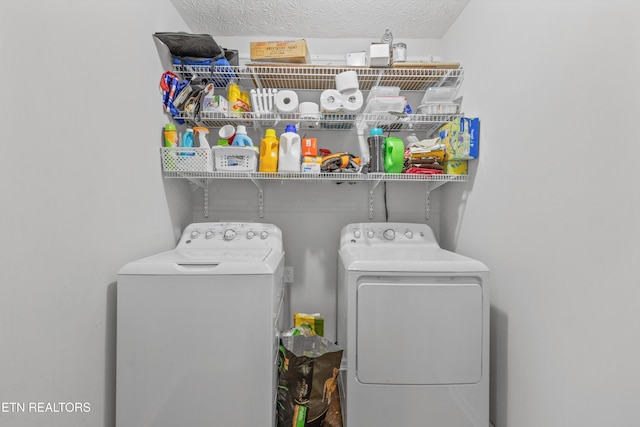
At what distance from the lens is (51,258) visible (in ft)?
3.23

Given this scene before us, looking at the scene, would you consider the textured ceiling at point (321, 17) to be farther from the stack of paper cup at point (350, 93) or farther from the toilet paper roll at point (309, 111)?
the toilet paper roll at point (309, 111)

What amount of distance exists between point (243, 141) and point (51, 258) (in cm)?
109

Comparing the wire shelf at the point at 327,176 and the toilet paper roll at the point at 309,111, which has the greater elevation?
the toilet paper roll at the point at 309,111

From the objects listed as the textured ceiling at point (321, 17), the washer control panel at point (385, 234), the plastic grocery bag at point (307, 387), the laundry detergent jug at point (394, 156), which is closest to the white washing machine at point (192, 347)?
the plastic grocery bag at point (307, 387)

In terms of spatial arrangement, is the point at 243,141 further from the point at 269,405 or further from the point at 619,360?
the point at 619,360

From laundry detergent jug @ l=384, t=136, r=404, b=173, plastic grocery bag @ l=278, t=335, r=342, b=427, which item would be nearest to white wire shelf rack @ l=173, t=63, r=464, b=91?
laundry detergent jug @ l=384, t=136, r=404, b=173

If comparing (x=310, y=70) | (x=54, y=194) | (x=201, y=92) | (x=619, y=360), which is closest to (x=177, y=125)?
(x=201, y=92)

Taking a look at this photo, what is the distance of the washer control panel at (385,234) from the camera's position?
1937 millimetres

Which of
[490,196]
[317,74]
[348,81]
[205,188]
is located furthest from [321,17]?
[490,196]

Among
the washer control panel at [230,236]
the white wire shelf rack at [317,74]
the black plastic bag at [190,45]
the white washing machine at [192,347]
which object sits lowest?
the white washing machine at [192,347]

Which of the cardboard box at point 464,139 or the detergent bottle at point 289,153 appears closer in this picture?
the cardboard box at point 464,139

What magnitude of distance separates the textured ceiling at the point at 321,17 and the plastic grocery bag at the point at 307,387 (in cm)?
201

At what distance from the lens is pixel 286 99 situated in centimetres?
180

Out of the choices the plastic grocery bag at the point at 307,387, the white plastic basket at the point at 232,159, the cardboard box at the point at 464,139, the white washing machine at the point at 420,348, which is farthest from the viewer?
the white plastic basket at the point at 232,159
